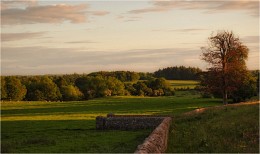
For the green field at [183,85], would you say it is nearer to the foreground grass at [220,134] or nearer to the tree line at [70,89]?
the tree line at [70,89]

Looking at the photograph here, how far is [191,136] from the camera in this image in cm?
3059

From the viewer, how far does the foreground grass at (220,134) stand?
25039mm

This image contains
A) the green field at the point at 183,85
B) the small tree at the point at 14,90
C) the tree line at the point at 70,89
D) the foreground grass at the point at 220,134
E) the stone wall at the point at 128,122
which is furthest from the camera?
the green field at the point at 183,85

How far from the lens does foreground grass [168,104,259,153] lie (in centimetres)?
2504

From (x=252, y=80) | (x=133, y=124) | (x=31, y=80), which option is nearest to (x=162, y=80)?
(x=31, y=80)

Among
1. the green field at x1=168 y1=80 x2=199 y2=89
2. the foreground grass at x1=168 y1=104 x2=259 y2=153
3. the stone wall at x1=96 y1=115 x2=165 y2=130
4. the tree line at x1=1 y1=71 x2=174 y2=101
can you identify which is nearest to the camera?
the foreground grass at x1=168 y1=104 x2=259 y2=153

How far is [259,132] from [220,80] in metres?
33.5

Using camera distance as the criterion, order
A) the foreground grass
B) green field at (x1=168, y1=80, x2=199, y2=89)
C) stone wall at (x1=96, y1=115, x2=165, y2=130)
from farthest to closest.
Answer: green field at (x1=168, y1=80, x2=199, y2=89), stone wall at (x1=96, y1=115, x2=165, y2=130), the foreground grass

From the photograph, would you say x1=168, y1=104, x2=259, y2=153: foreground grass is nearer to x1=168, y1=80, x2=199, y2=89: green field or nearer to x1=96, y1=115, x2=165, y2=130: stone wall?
x1=96, y1=115, x2=165, y2=130: stone wall

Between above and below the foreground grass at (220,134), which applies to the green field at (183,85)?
below

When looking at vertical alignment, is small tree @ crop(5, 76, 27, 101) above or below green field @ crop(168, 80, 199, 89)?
above

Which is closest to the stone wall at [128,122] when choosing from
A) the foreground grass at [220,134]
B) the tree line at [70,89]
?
the foreground grass at [220,134]

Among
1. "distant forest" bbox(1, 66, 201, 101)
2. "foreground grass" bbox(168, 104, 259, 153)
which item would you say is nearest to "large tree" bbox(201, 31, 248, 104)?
"foreground grass" bbox(168, 104, 259, 153)

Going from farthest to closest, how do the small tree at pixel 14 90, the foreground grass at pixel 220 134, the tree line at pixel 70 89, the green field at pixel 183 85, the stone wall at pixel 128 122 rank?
the green field at pixel 183 85 → the tree line at pixel 70 89 → the small tree at pixel 14 90 → the stone wall at pixel 128 122 → the foreground grass at pixel 220 134
